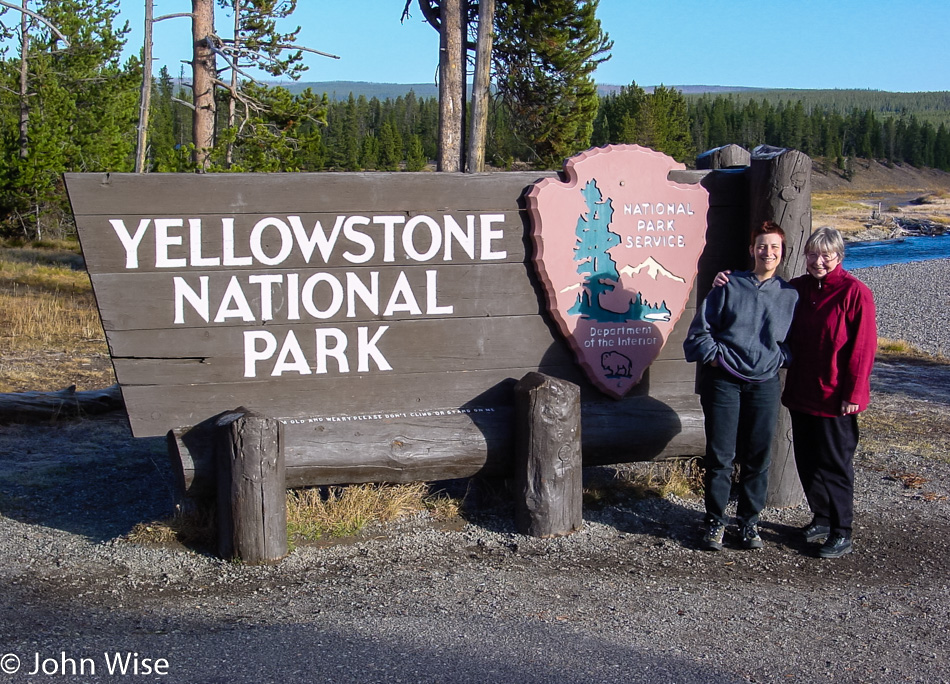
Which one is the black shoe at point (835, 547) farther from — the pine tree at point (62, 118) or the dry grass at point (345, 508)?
the pine tree at point (62, 118)

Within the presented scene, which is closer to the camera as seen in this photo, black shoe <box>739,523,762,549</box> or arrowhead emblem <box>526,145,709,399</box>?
black shoe <box>739,523,762,549</box>

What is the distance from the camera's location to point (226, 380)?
4.46m

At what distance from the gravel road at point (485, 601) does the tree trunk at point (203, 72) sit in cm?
870

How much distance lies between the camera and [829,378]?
14.0ft

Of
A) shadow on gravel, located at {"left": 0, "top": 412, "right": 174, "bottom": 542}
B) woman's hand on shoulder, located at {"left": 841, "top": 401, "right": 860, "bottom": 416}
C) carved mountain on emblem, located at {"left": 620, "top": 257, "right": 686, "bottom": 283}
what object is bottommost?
shadow on gravel, located at {"left": 0, "top": 412, "right": 174, "bottom": 542}

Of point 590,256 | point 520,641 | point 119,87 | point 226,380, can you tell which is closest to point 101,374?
point 226,380

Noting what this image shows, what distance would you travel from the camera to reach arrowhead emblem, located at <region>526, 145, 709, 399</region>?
4.79 m

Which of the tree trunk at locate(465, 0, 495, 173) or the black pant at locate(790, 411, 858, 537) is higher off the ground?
the tree trunk at locate(465, 0, 495, 173)

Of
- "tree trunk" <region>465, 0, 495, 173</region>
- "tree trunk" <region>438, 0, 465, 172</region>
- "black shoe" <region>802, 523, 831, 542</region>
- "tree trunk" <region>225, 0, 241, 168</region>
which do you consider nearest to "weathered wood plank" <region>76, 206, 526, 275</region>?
"black shoe" <region>802, 523, 831, 542</region>

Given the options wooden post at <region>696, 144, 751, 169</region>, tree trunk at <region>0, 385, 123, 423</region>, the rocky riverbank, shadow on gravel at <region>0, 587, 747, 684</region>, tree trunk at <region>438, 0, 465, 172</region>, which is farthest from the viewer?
the rocky riverbank

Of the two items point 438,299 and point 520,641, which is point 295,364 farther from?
point 520,641

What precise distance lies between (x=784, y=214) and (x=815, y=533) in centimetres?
161

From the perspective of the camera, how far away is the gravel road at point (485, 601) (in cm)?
316

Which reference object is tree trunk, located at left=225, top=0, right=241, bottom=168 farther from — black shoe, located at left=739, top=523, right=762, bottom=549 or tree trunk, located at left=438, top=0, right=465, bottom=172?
black shoe, located at left=739, top=523, right=762, bottom=549
